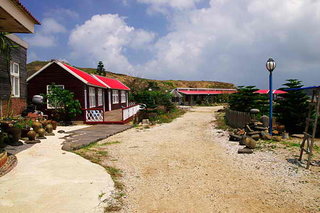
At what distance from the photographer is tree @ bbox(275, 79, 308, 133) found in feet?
42.1

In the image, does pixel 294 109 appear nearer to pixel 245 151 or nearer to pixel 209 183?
pixel 245 151

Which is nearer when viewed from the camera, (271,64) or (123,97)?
(271,64)

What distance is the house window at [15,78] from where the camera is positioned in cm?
1262

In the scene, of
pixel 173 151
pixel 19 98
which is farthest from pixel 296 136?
pixel 19 98

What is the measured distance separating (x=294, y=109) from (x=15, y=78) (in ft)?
48.6

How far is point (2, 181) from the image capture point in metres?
5.12

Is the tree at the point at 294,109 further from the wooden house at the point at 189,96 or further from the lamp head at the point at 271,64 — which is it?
the wooden house at the point at 189,96

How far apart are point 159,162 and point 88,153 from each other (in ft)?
8.26

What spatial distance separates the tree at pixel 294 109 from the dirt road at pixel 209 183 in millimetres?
5974

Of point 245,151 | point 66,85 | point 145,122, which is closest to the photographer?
point 245,151

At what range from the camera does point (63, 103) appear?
53.7 ft

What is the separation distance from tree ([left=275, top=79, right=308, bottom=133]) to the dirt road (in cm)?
597

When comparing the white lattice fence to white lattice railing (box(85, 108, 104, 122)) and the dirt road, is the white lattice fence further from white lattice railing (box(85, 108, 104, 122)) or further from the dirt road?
the dirt road

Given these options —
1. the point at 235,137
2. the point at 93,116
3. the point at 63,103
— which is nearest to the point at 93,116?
the point at 93,116
